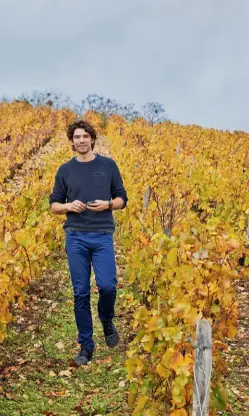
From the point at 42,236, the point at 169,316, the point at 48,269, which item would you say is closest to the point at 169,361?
the point at 169,316

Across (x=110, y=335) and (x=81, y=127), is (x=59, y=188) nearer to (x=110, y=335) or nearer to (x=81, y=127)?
(x=81, y=127)

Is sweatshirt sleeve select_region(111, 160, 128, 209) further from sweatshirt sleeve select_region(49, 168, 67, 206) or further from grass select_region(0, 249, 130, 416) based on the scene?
grass select_region(0, 249, 130, 416)

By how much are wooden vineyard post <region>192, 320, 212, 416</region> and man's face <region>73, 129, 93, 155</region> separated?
6.43ft

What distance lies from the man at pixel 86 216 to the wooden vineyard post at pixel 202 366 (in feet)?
5.29

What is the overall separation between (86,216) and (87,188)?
8.3 inches

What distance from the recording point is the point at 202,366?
2254 millimetres

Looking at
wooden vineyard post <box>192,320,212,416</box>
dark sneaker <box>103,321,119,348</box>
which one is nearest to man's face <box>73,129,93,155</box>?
dark sneaker <box>103,321,119,348</box>

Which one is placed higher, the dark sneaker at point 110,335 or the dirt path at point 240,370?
the dark sneaker at point 110,335

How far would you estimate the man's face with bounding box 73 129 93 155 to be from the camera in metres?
3.79

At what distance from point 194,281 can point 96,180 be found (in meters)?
1.34

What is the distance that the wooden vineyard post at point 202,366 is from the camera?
86.9 inches

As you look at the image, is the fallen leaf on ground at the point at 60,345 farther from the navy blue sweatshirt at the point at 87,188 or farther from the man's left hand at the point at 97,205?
the man's left hand at the point at 97,205

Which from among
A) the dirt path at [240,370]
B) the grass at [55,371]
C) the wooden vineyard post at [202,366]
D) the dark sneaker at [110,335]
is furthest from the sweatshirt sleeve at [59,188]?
the wooden vineyard post at [202,366]

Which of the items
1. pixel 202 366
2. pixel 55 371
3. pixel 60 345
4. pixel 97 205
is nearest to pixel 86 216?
pixel 97 205
